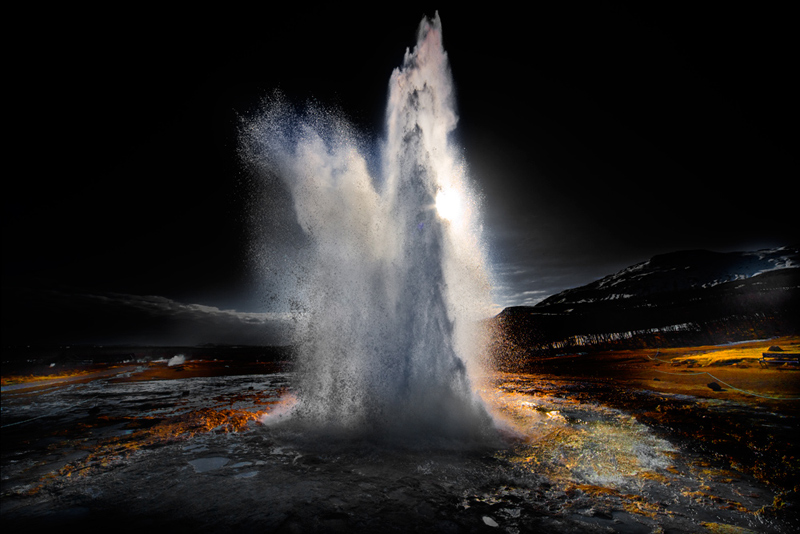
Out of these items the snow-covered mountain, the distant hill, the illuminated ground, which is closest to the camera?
the illuminated ground

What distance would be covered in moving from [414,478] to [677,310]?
94139mm

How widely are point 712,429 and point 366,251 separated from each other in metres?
11.4

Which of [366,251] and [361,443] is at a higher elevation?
[366,251]

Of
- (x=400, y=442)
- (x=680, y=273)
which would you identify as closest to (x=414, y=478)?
(x=400, y=442)

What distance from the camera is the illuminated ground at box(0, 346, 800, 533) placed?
3.90 meters

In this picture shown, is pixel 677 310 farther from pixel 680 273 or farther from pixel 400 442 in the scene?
pixel 400 442

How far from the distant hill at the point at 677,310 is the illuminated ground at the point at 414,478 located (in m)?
63.4

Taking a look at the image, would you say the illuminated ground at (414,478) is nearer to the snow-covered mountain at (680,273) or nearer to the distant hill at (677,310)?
the distant hill at (677,310)

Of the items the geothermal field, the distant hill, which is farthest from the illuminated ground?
the distant hill

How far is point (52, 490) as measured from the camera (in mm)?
4945

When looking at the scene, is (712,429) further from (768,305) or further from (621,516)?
(768,305)

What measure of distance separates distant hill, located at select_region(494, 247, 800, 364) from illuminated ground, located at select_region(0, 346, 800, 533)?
6336cm

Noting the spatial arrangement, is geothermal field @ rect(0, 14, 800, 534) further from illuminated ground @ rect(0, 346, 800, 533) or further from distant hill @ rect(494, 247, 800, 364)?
distant hill @ rect(494, 247, 800, 364)

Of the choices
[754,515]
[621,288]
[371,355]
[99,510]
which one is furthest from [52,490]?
[621,288]
